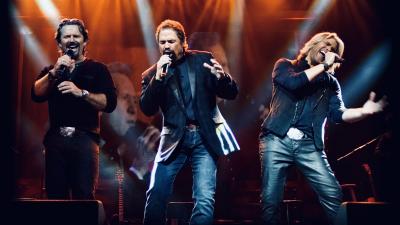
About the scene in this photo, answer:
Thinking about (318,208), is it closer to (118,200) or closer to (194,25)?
(118,200)

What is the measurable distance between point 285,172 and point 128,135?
16.0ft

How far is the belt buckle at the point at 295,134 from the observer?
4.09 metres

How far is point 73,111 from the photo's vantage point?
402 cm

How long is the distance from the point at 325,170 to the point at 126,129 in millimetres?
5154

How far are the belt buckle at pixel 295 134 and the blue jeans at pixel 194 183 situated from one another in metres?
0.77

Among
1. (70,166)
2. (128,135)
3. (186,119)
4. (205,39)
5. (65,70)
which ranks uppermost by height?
(205,39)

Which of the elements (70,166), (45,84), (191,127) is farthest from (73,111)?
(191,127)

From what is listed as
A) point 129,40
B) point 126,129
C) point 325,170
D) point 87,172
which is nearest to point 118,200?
point 126,129

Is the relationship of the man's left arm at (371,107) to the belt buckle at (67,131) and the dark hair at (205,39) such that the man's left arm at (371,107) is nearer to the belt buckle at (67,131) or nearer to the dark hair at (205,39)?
the belt buckle at (67,131)

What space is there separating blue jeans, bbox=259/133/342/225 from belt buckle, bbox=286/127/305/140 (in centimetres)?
3

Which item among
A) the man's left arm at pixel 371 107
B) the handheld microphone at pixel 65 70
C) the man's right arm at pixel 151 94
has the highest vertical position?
the handheld microphone at pixel 65 70

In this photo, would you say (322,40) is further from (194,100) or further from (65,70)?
(65,70)

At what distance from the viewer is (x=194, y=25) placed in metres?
8.84

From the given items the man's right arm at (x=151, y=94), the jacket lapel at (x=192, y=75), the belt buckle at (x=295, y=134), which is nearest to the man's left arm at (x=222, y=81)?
the jacket lapel at (x=192, y=75)
